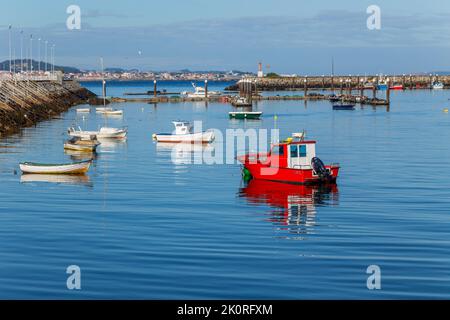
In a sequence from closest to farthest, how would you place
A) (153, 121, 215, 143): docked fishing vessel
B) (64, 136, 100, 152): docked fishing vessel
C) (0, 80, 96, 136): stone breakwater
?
(64, 136, 100, 152): docked fishing vessel < (153, 121, 215, 143): docked fishing vessel < (0, 80, 96, 136): stone breakwater

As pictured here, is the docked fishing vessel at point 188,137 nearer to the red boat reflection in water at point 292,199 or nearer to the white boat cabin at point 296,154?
the red boat reflection in water at point 292,199

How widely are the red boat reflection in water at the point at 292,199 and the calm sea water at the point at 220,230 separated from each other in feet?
0.29

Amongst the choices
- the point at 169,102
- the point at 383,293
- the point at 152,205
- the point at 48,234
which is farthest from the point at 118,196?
the point at 169,102

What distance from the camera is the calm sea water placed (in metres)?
24.2

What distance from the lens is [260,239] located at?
30781 mm

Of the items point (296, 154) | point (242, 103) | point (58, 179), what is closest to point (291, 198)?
point (296, 154)

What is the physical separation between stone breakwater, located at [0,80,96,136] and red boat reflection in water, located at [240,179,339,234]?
130 feet

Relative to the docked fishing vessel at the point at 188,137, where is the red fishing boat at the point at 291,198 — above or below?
below

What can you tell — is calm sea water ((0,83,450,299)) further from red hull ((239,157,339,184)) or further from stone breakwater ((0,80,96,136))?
stone breakwater ((0,80,96,136))

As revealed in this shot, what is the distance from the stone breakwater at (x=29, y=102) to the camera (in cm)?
8424

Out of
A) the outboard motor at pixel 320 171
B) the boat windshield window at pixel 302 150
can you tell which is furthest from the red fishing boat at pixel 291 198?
the boat windshield window at pixel 302 150

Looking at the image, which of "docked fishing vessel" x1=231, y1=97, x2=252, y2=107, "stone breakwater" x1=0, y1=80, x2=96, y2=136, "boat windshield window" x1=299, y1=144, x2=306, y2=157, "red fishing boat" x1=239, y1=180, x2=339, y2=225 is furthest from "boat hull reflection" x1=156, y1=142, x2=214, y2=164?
"docked fishing vessel" x1=231, y1=97, x2=252, y2=107

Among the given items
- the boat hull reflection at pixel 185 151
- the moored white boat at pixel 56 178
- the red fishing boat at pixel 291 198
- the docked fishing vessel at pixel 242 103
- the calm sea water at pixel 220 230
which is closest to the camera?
the calm sea water at pixel 220 230

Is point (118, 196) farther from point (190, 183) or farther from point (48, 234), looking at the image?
point (48, 234)
